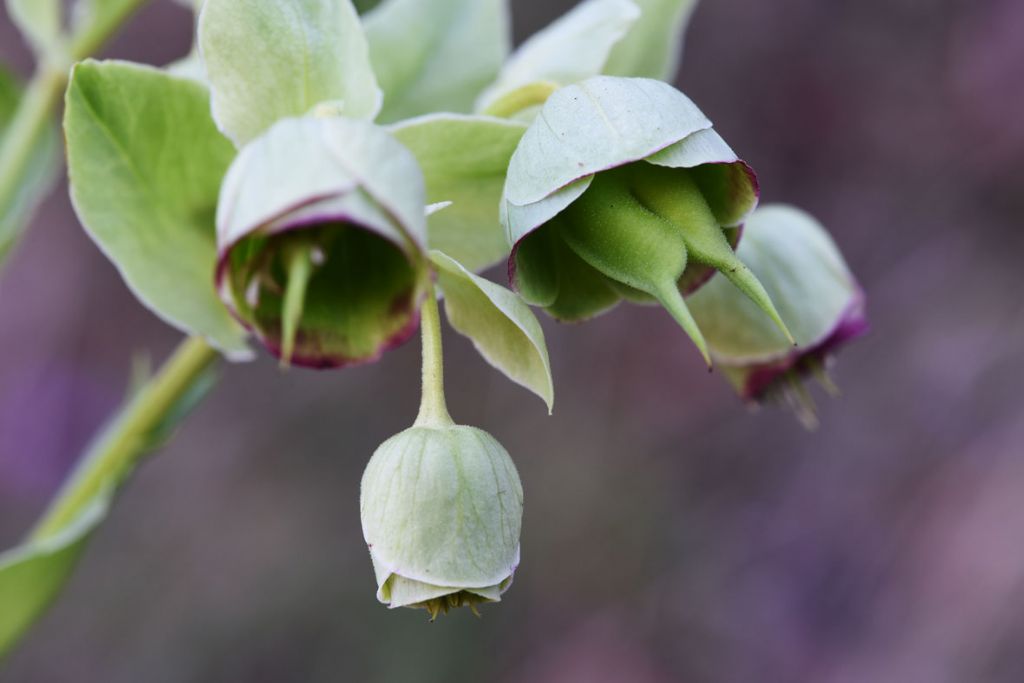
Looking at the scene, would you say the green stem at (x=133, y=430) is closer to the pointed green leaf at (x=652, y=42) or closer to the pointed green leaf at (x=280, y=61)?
the pointed green leaf at (x=280, y=61)

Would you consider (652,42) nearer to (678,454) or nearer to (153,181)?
(153,181)

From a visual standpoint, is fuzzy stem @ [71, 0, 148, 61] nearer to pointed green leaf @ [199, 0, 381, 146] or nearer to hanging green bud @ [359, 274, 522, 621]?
pointed green leaf @ [199, 0, 381, 146]

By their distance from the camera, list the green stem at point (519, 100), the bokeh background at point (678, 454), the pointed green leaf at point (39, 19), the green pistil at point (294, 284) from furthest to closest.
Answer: the bokeh background at point (678, 454) → the pointed green leaf at point (39, 19) → the green stem at point (519, 100) → the green pistil at point (294, 284)

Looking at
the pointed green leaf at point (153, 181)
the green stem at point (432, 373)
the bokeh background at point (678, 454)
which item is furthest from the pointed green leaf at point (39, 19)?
the bokeh background at point (678, 454)

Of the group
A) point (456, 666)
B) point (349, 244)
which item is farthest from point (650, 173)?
point (456, 666)

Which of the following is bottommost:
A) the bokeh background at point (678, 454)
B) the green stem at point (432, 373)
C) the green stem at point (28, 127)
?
the bokeh background at point (678, 454)

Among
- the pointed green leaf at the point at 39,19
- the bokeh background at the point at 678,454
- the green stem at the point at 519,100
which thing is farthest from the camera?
the bokeh background at the point at 678,454

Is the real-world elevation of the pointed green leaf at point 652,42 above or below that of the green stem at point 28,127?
above
